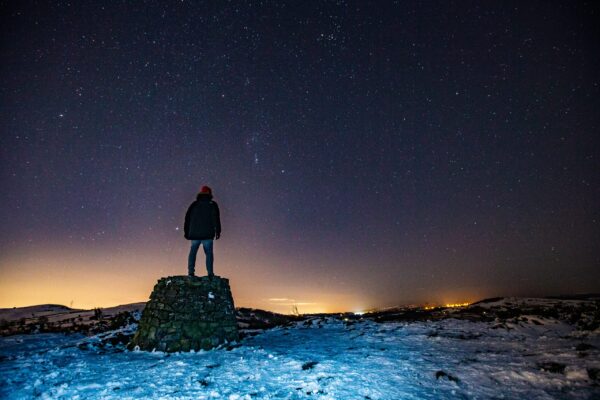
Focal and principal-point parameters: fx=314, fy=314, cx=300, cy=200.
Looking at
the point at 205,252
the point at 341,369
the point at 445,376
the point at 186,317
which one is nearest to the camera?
the point at 445,376

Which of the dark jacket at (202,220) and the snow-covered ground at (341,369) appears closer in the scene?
the snow-covered ground at (341,369)

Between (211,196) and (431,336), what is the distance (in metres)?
7.26

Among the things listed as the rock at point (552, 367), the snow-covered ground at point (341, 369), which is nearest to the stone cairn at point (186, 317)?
the snow-covered ground at point (341, 369)

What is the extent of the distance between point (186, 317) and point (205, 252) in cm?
186

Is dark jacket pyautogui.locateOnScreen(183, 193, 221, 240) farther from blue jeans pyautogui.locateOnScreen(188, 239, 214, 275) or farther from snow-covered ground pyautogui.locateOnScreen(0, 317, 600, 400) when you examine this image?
snow-covered ground pyautogui.locateOnScreen(0, 317, 600, 400)

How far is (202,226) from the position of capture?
880 centimetres

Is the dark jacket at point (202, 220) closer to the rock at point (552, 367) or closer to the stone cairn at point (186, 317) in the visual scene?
the stone cairn at point (186, 317)

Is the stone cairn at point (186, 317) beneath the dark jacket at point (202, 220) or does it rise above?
beneath

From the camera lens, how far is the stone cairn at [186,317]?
25.4 ft

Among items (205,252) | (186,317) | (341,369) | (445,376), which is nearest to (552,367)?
(445,376)

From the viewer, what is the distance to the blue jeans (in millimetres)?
8922

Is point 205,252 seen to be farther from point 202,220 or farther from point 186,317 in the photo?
point 186,317

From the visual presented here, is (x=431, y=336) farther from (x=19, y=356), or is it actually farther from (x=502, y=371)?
(x=19, y=356)

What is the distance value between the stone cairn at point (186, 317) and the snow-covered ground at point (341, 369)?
0.41 m
